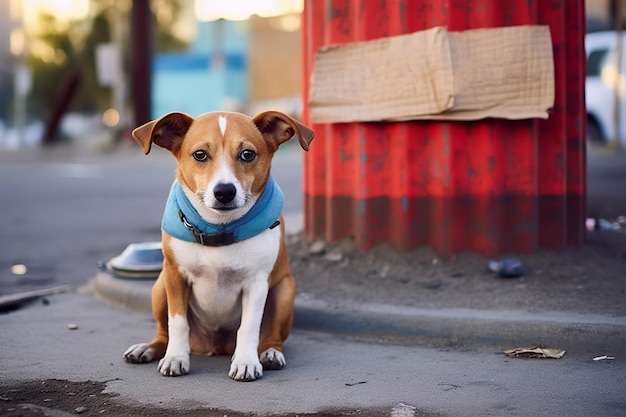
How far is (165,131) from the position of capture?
415 cm

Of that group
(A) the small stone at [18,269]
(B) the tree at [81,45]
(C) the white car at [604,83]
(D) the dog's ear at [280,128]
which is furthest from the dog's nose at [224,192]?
(B) the tree at [81,45]

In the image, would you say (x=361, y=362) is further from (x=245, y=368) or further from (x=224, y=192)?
(x=224, y=192)

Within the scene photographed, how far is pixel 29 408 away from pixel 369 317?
6.38 feet

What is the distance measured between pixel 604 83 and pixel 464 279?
1248cm

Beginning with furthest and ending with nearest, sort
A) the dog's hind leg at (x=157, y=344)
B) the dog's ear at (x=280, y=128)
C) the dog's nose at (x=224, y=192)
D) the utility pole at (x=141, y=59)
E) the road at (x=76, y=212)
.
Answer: the utility pole at (x=141, y=59), the road at (x=76, y=212), the dog's hind leg at (x=157, y=344), the dog's ear at (x=280, y=128), the dog's nose at (x=224, y=192)

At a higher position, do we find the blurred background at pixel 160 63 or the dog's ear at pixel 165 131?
the blurred background at pixel 160 63

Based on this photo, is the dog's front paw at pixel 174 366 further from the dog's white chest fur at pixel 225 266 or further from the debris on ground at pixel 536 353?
the debris on ground at pixel 536 353

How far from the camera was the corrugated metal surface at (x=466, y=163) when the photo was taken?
5.38 m

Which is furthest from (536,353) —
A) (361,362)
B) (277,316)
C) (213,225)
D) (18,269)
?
(18,269)

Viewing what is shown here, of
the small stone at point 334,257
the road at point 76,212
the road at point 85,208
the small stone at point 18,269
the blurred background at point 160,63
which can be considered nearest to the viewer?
the small stone at point 334,257

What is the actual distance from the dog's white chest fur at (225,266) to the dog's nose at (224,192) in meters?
0.36

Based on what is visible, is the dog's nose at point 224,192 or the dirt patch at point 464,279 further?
the dirt patch at point 464,279

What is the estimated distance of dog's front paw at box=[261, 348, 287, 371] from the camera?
4184mm

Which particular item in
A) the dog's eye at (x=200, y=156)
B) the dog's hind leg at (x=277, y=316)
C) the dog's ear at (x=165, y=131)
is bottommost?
the dog's hind leg at (x=277, y=316)
